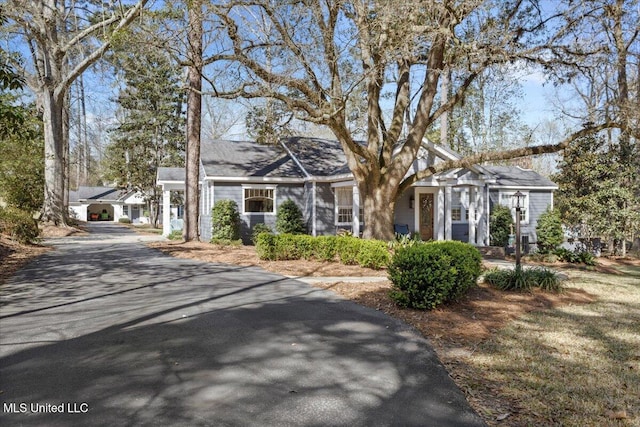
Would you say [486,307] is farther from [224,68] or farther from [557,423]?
[224,68]

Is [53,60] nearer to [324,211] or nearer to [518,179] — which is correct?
[324,211]

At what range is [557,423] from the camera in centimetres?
328

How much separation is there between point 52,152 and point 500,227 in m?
22.3

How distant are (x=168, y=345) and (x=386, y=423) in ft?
8.79

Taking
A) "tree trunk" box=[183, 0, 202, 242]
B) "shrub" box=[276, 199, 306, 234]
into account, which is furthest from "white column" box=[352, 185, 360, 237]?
"tree trunk" box=[183, 0, 202, 242]

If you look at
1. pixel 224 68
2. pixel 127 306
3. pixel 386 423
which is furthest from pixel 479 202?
pixel 386 423

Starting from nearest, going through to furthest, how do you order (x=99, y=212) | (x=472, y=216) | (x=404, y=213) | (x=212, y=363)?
(x=212, y=363)
(x=472, y=216)
(x=404, y=213)
(x=99, y=212)

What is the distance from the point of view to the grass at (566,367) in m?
3.46

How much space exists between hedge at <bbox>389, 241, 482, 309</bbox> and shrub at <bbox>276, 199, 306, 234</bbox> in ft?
37.4

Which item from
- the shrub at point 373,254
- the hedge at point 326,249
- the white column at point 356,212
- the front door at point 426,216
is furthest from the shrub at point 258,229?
the shrub at point 373,254

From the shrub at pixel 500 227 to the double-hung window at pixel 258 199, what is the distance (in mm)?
9649

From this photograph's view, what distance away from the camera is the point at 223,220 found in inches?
681

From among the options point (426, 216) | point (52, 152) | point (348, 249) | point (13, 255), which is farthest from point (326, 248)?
point (52, 152)

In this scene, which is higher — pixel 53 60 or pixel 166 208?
pixel 53 60
